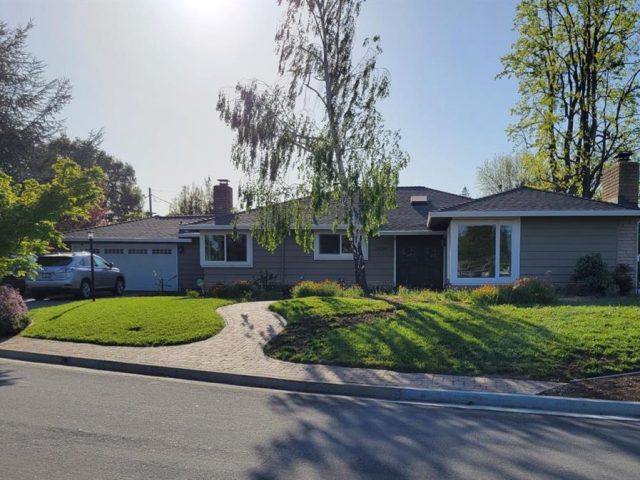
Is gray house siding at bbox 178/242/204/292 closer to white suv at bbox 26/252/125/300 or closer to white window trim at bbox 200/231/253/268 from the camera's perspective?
white window trim at bbox 200/231/253/268

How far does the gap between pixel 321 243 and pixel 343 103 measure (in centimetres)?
632

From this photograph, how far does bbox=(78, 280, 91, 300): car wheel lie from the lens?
1766 centimetres

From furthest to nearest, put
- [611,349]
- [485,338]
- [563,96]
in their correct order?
[563,96] → [485,338] → [611,349]

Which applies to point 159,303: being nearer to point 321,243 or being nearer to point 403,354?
point 321,243

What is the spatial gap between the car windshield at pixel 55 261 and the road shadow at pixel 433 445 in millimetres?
14134

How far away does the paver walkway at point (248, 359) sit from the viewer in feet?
22.2

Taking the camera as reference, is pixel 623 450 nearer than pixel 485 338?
Yes

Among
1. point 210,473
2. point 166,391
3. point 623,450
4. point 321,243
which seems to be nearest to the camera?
point 210,473

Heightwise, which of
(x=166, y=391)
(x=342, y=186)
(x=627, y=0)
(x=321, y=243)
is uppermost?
Answer: (x=627, y=0)

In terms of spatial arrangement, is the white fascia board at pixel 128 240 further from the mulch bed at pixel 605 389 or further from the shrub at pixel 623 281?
the mulch bed at pixel 605 389

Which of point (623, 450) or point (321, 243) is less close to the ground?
point (321, 243)

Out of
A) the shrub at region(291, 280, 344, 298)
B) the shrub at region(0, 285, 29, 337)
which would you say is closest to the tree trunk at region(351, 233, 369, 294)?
the shrub at region(291, 280, 344, 298)

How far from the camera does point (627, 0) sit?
23453mm

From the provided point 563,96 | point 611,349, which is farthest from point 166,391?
point 563,96
